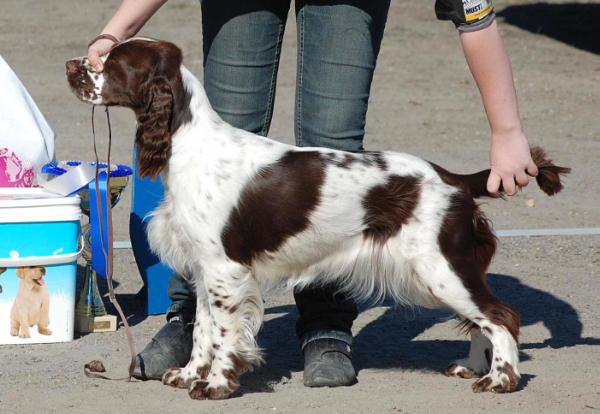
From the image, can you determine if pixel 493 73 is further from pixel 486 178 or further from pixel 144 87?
pixel 144 87

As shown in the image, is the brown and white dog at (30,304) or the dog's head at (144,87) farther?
the brown and white dog at (30,304)

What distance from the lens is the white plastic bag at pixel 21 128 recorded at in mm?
5277

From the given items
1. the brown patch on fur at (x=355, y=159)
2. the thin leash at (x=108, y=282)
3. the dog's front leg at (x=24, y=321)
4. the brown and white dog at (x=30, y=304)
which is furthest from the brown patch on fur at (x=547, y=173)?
the dog's front leg at (x=24, y=321)

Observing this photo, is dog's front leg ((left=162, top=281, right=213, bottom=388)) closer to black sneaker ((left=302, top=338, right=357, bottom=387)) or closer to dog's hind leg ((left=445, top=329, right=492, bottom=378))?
black sneaker ((left=302, top=338, right=357, bottom=387))

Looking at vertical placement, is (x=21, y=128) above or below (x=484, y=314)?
above

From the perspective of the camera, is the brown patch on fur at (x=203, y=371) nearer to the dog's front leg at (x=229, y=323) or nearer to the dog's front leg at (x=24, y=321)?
the dog's front leg at (x=229, y=323)

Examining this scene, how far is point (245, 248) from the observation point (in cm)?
423

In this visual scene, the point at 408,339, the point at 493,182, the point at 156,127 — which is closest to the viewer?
the point at 156,127

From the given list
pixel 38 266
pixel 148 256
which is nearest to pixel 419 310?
pixel 148 256

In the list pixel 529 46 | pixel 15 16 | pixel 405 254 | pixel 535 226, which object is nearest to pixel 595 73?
pixel 529 46

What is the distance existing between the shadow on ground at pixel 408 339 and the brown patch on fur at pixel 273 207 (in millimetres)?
610

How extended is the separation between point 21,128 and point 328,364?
76.0 inches

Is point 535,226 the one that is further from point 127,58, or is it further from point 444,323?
point 127,58

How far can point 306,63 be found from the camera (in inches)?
179
